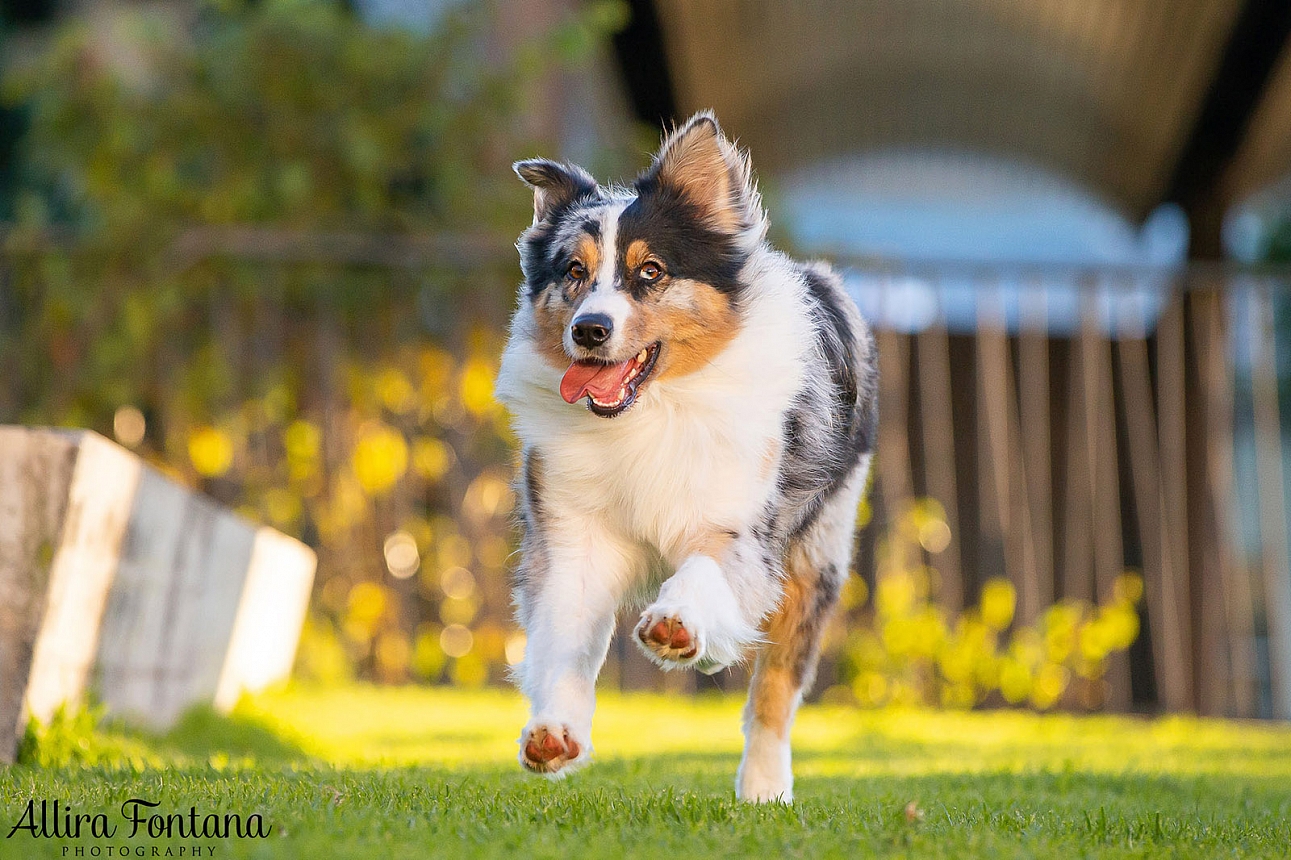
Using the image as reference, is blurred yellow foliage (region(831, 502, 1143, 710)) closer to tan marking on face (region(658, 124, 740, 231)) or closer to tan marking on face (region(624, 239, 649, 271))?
tan marking on face (region(658, 124, 740, 231))

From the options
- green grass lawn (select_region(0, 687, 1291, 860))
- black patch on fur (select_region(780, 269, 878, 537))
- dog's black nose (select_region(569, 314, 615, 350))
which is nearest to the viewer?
green grass lawn (select_region(0, 687, 1291, 860))

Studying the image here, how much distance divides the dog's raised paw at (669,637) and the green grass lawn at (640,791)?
328mm

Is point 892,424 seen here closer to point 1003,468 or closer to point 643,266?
point 1003,468

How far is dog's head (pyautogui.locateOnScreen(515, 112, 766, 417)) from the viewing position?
9.79ft

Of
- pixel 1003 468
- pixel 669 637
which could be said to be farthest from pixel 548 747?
pixel 1003 468

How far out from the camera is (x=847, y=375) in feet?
11.9

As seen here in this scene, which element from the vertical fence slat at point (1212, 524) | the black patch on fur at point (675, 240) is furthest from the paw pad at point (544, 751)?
the vertical fence slat at point (1212, 524)

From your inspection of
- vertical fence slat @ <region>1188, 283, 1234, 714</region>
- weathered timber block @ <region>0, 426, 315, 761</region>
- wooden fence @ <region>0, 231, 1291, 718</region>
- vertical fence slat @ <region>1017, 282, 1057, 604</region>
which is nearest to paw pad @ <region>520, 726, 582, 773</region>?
weathered timber block @ <region>0, 426, 315, 761</region>

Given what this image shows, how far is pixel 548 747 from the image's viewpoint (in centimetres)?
265

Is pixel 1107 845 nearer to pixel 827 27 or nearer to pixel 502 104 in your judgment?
pixel 502 104

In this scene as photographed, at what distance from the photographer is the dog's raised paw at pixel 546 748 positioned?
2648mm

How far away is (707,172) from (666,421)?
639 mm

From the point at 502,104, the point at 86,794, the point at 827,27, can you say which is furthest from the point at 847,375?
the point at 827,27

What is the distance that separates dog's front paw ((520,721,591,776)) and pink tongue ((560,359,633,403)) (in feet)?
2.49
